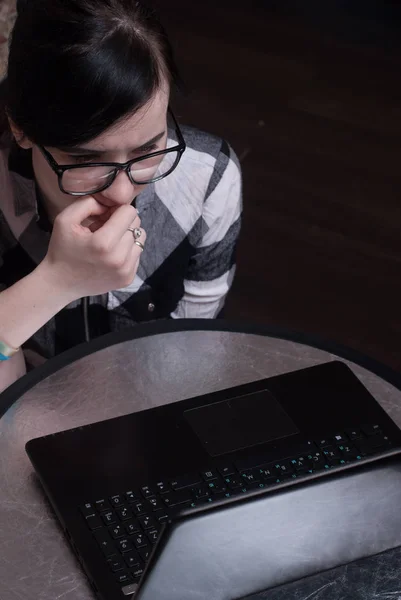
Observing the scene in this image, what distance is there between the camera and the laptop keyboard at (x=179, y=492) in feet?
3.12

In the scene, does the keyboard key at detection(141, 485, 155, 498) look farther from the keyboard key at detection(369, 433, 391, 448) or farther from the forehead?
the forehead

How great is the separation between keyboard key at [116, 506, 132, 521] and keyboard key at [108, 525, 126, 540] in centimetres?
1

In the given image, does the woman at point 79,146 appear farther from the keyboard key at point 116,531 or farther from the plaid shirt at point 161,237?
the keyboard key at point 116,531

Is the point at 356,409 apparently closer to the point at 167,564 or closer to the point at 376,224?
the point at 167,564

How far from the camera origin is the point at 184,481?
1028 millimetres

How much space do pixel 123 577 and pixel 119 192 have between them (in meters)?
0.50

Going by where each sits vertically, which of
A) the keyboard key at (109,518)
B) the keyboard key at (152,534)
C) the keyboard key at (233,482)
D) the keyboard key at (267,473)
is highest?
the keyboard key at (267,473)

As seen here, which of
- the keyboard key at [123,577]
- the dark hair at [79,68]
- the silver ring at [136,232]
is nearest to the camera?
the keyboard key at [123,577]

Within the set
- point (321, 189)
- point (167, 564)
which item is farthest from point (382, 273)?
point (167, 564)

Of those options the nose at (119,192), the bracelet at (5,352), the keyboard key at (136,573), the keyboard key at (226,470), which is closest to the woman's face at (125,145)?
the nose at (119,192)

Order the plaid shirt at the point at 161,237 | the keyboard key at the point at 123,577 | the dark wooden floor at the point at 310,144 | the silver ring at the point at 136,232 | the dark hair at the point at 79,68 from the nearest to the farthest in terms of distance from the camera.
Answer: the keyboard key at the point at 123,577
the dark hair at the point at 79,68
the silver ring at the point at 136,232
the plaid shirt at the point at 161,237
the dark wooden floor at the point at 310,144

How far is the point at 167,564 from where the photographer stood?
0.75 metres

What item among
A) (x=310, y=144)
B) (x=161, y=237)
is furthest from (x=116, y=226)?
(x=310, y=144)

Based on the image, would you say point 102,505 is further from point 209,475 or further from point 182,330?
point 182,330
